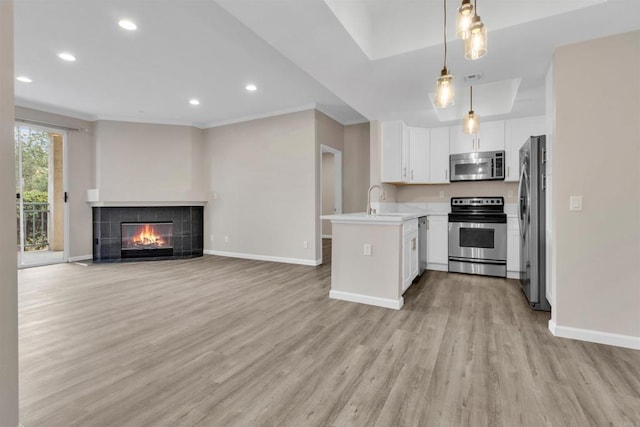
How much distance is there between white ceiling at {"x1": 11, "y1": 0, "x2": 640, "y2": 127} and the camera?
7.19ft

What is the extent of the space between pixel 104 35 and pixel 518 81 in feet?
14.8

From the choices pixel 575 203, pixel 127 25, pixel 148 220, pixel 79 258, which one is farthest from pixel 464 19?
pixel 79 258

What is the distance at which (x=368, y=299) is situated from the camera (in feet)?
10.6

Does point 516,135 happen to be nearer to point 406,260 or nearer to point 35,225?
point 406,260

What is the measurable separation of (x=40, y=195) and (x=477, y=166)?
7.89 metres

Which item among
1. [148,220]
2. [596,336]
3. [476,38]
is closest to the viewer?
[476,38]

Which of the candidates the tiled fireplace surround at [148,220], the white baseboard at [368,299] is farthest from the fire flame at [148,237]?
the white baseboard at [368,299]

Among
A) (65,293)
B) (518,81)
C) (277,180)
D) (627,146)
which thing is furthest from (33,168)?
(627,146)

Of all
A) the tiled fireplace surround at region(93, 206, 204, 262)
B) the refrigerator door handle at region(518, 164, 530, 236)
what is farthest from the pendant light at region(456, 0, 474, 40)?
the tiled fireplace surround at region(93, 206, 204, 262)

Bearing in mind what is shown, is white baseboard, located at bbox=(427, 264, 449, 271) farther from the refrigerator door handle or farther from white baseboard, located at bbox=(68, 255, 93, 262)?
white baseboard, located at bbox=(68, 255, 93, 262)

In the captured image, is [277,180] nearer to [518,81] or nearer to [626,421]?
[518,81]

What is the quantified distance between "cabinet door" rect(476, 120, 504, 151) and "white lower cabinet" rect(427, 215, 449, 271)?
4.18 ft

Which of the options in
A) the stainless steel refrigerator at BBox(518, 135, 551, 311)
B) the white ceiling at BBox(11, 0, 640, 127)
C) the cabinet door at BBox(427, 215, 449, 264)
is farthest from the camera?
the cabinet door at BBox(427, 215, 449, 264)

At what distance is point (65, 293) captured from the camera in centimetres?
367
